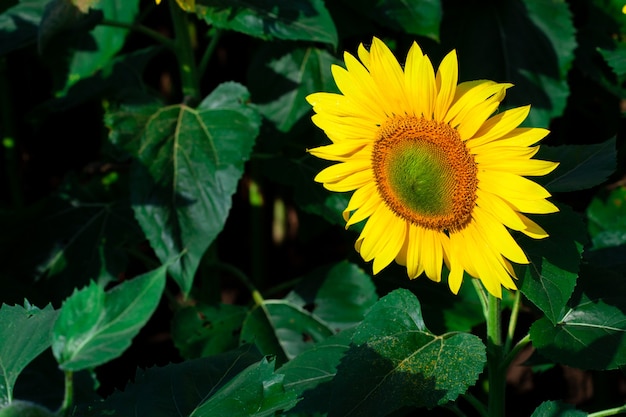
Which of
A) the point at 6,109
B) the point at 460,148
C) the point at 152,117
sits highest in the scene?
the point at 460,148

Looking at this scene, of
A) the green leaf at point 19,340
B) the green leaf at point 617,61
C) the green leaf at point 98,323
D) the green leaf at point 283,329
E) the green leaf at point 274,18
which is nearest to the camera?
the green leaf at point 98,323

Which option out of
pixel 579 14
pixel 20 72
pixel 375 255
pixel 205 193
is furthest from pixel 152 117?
pixel 579 14

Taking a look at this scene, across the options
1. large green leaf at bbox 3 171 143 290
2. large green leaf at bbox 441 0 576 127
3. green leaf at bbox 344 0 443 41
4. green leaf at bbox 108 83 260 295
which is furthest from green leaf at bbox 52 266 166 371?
large green leaf at bbox 441 0 576 127

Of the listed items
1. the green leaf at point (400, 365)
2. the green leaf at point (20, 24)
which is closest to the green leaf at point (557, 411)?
the green leaf at point (400, 365)

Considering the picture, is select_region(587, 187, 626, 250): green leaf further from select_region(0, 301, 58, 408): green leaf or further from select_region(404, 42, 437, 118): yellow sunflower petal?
select_region(0, 301, 58, 408): green leaf

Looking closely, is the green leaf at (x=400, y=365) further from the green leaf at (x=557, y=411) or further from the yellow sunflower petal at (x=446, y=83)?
the yellow sunflower petal at (x=446, y=83)

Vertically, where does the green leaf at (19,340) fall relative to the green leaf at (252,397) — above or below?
above

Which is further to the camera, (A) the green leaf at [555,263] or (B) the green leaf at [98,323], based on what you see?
(A) the green leaf at [555,263]

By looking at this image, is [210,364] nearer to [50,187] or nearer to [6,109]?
[6,109]
